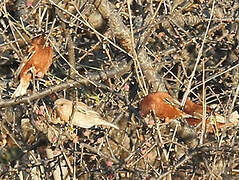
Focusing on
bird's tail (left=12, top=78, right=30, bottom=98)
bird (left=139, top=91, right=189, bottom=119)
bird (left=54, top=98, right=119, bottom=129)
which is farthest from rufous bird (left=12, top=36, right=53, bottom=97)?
bird (left=139, top=91, right=189, bottom=119)

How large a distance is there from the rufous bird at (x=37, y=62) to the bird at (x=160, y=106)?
0.73 metres

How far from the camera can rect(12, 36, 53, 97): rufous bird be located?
4.27 meters

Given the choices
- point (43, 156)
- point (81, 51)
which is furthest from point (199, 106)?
point (43, 156)

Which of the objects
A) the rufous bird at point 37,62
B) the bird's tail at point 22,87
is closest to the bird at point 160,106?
the rufous bird at point 37,62

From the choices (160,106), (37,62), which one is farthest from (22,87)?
(160,106)

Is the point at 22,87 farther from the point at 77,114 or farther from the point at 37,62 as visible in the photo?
the point at 77,114

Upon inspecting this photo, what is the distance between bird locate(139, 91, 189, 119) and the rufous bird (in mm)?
728

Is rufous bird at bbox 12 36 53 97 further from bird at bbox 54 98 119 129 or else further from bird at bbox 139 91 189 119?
bird at bbox 139 91 189 119

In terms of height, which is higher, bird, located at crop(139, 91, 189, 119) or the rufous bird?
the rufous bird

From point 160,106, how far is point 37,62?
87cm

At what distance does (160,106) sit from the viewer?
3930mm

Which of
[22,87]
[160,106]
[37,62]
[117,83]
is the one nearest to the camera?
[160,106]

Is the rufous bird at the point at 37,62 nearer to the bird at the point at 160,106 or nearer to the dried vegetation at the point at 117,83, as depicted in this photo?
the dried vegetation at the point at 117,83

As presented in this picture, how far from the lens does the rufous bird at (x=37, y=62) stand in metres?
4.27
